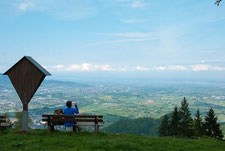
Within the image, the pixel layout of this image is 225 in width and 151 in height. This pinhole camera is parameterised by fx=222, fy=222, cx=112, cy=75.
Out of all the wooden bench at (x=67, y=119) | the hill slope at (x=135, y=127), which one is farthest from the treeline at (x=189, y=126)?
the hill slope at (x=135, y=127)

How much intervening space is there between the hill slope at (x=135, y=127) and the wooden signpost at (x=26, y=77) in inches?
2825

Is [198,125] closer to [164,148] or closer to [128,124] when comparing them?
[164,148]

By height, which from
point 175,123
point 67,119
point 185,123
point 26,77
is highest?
point 26,77

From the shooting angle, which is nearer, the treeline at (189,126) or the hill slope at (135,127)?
the treeline at (189,126)

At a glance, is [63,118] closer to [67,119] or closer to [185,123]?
[67,119]

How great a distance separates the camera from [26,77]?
13906mm

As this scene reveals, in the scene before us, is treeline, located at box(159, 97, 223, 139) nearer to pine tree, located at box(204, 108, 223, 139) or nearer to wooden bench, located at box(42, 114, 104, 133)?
pine tree, located at box(204, 108, 223, 139)

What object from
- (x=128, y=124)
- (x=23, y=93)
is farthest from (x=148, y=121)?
(x=23, y=93)

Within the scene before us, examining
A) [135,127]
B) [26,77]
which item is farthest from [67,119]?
[135,127]

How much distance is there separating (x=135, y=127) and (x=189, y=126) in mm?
46630

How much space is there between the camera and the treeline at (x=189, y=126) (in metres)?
40.0

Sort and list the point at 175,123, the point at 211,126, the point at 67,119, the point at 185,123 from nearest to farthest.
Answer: the point at 67,119
the point at 211,126
the point at 185,123
the point at 175,123

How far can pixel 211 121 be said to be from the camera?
1592 inches

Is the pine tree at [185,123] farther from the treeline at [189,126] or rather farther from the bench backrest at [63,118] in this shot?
the bench backrest at [63,118]
